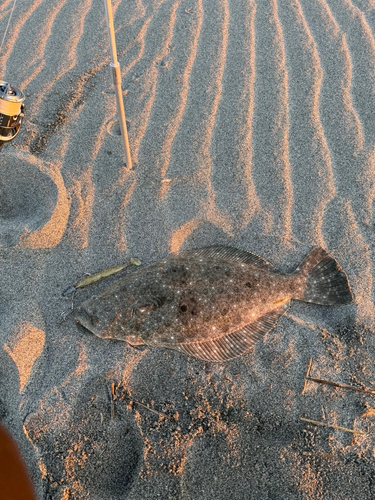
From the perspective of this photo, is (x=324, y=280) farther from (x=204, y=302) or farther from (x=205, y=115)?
(x=205, y=115)

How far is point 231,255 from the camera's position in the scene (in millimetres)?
3461

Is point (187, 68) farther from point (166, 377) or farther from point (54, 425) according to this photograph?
point (54, 425)

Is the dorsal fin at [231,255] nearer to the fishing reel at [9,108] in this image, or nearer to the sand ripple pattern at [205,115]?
the sand ripple pattern at [205,115]

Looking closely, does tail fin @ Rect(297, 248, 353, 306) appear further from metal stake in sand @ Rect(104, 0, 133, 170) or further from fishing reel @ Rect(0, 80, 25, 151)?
fishing reel @ Rect(0, 80, 25, 151)

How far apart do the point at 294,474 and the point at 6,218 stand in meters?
2.93

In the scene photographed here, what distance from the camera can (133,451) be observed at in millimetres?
2711

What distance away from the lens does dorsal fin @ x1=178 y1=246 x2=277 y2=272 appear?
11.2ft

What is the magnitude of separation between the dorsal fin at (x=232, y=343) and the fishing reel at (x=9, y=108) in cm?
195

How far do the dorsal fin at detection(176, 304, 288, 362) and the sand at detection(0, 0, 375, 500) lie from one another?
7cm

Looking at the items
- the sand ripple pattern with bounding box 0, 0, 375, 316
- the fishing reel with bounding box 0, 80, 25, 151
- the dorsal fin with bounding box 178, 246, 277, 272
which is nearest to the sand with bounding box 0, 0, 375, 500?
the sand ripple pattern with bounding box 0, 0, 375, 316

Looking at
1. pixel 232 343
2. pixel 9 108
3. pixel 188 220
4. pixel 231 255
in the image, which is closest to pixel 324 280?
pixel 231 255

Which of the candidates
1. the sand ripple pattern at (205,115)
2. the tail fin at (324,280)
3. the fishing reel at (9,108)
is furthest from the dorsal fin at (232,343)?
the fishing reel at (9,108)

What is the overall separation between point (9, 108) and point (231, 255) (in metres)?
1.94

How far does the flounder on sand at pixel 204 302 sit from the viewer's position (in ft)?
10.0
